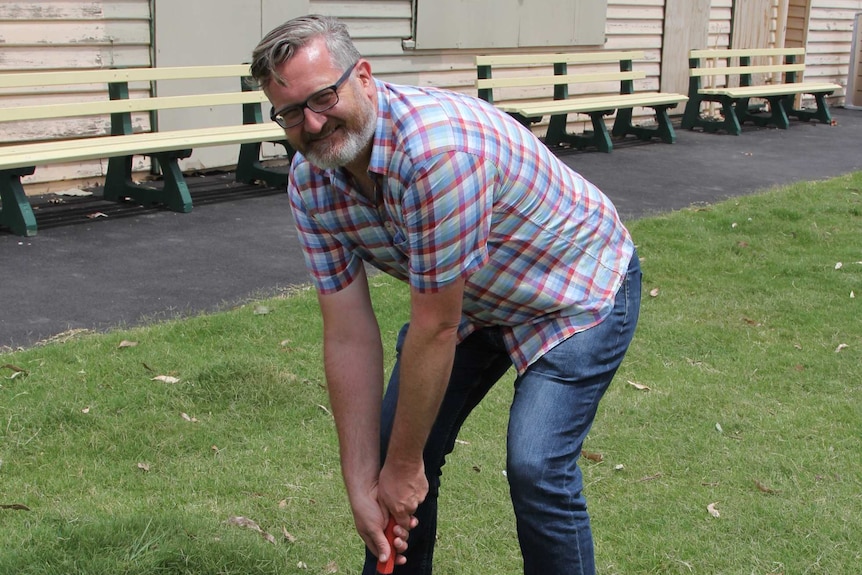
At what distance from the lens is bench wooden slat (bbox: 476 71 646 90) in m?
10.6

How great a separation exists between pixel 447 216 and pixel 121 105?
6111 millimetres

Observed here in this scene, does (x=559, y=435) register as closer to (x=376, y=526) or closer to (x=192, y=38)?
(x=376, y=526)

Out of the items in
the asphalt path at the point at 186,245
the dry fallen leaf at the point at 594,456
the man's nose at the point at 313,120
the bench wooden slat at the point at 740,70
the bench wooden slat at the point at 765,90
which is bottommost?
the dry fallen leaf at the point at 594,456

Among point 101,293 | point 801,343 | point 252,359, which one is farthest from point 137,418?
point 801,343

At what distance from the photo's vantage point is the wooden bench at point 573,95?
10.8 m

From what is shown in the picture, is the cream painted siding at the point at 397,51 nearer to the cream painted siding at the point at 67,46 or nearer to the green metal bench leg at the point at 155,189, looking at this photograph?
the cream painted siding at the point at 67,46

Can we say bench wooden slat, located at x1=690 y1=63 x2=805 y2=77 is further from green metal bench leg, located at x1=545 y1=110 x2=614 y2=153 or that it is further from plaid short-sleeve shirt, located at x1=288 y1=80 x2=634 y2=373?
plaid short-sleeve shirt, located at x1=288 y1=80 x2=634 y2=373

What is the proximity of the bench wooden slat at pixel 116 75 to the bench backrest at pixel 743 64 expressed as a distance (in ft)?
22.5

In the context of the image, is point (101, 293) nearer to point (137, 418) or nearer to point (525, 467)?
point (137, 418)

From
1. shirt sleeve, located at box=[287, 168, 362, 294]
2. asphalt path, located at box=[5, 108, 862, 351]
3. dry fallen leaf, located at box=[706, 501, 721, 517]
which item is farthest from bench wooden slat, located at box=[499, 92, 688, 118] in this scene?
shirt sleeve, located at box=[287, 168, 362, 294]

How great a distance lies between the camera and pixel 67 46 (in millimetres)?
8195

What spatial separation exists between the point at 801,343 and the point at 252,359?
2.79 m

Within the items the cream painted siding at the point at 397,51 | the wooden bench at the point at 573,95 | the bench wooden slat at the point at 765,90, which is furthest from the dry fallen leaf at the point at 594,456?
the bench wooden slat at the point at 765,90

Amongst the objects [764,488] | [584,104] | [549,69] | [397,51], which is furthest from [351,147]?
[549,69]
